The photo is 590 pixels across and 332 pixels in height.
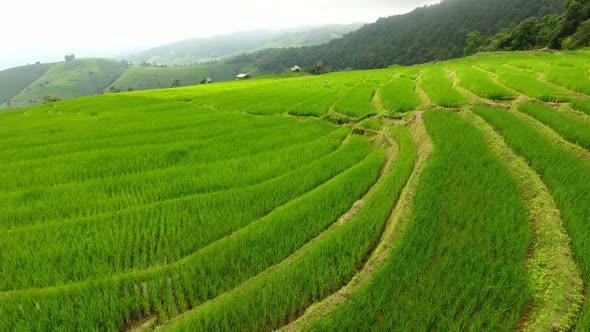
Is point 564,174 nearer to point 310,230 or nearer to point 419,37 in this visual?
point 310,230

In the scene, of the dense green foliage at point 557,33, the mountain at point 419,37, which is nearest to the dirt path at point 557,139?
the dense green foliage at point 557,33

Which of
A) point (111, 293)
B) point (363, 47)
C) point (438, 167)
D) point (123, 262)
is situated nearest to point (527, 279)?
point (438, 167)

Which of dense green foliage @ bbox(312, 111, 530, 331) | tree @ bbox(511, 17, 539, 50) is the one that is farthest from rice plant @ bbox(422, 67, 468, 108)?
tree @ bbox(511, 17, 539, 50)

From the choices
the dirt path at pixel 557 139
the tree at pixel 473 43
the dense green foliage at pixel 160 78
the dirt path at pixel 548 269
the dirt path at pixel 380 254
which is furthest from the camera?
the dense green foliage at pixel 160 78

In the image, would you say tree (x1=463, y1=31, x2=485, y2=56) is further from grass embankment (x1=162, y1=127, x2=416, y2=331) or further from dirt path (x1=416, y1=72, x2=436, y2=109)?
grass embankment (x1=162, y1=127, x2=416, y2=331)

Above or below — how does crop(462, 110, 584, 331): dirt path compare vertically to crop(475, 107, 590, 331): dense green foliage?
below

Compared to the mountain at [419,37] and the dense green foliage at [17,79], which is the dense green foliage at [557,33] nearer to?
the mountain at [419,37]

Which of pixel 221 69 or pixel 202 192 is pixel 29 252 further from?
pixel 221 69
